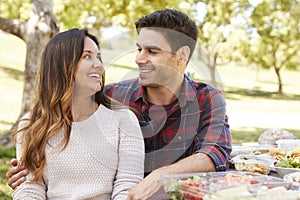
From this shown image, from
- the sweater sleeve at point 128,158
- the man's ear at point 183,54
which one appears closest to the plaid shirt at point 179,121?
the man's ear at point 183,54

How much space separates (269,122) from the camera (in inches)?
438

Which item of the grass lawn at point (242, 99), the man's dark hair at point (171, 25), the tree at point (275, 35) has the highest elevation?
the man's dark hair at point (171, 25)

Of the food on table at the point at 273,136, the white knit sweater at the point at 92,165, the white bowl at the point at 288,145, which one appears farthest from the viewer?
the food on table at the point at 273,136

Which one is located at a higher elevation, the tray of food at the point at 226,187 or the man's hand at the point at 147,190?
the tray of food at the point at 226,187

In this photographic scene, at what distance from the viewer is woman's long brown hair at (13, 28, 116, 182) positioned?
1.75 meters

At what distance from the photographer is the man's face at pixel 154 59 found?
2.02 m

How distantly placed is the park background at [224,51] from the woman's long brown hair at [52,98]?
24 cm

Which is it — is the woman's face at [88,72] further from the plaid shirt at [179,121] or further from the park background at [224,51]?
the plaid shirt at [179,121]

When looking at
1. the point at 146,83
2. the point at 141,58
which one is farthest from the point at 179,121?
the point at 141,58

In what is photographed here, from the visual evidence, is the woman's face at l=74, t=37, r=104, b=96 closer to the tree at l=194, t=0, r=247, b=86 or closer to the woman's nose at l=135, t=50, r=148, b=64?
the woman's nose at l=135, t=50, r=148, b=64

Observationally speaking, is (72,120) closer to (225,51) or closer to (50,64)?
(50,64)

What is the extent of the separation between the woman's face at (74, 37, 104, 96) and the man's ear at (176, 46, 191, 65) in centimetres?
Answer: 47

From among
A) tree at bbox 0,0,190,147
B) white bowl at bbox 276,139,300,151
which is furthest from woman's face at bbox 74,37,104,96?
tree at bbox 0,0,190,147

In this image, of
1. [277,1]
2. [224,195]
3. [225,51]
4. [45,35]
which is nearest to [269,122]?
[225,51]
